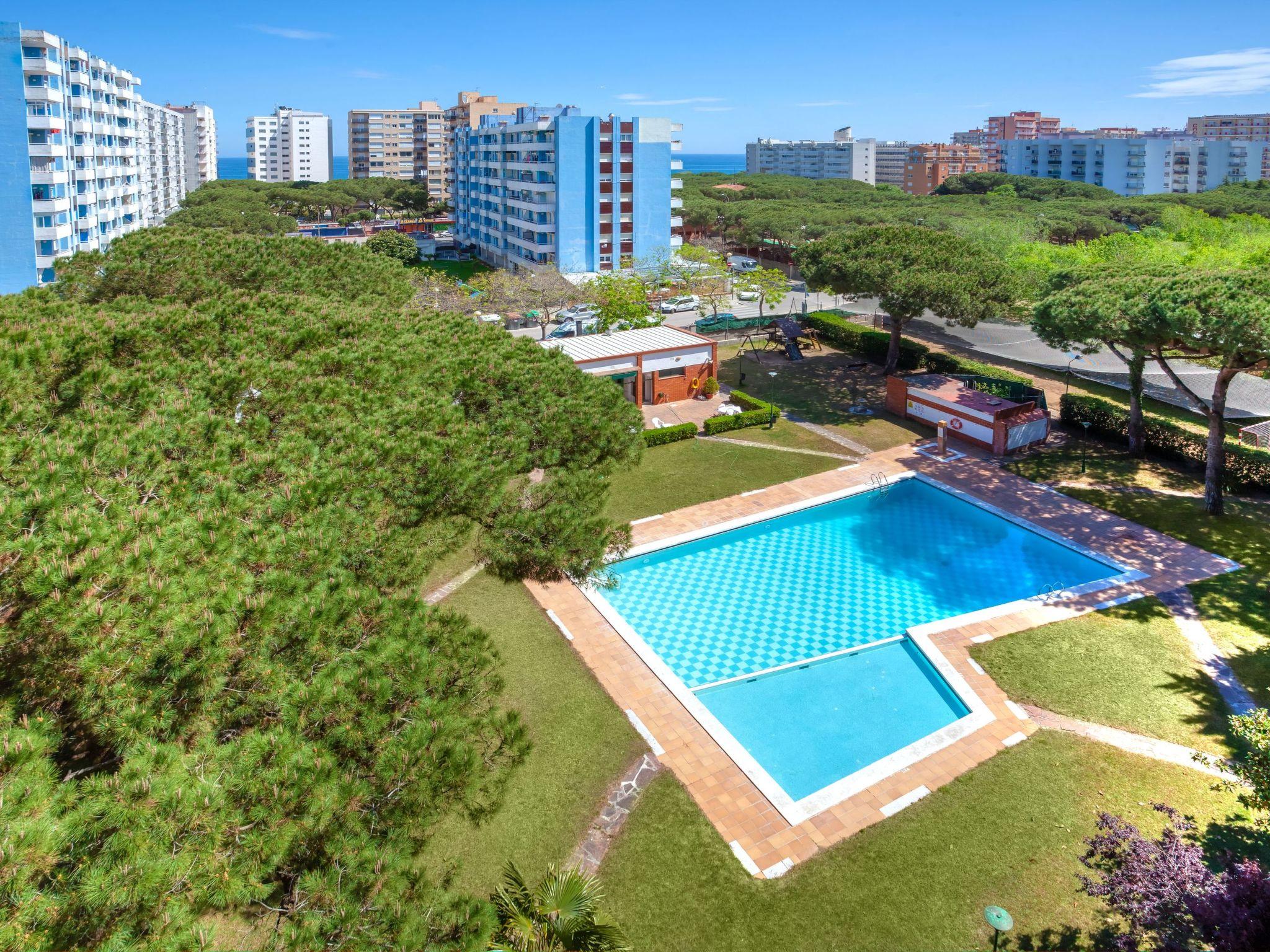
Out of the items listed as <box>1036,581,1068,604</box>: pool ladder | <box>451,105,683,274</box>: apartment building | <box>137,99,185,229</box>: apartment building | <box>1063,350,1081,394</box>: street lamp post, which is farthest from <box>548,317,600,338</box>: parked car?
<box>137,99,185,229</box>: apartment building

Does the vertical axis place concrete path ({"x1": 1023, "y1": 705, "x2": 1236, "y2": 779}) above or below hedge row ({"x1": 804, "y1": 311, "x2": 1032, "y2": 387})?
below

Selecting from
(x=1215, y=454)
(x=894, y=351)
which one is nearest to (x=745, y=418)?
(x=894, y=351)

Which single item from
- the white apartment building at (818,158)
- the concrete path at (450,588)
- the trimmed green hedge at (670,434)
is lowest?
the concrete path at (450,588)

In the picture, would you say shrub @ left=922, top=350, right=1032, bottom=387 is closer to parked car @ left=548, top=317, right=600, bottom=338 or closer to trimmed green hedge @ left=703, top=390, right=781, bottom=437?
trimmed green hedge @ left=703, top=390, right=781, bottom=437

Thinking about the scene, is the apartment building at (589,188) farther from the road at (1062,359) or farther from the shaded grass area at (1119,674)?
the shaded grass area at (1119,674)

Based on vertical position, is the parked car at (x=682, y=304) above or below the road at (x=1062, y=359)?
above

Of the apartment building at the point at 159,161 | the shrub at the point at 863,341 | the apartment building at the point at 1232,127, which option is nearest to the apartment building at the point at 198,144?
the apartment building at the point at 159,161
